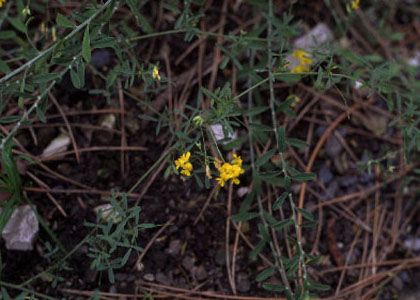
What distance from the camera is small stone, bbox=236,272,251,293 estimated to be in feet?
8.88

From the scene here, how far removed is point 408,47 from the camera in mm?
3549

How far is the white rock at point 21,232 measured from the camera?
2535 millimetres

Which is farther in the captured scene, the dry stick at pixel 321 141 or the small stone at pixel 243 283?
the dry stick at pixel 321 141

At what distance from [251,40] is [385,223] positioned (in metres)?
1.25

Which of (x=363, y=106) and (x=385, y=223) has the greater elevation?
(x=363, y=106)

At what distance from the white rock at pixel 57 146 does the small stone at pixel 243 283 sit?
1.09 meters

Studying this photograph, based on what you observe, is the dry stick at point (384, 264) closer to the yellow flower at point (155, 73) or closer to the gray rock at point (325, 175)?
the gray rock at point (325, 175)

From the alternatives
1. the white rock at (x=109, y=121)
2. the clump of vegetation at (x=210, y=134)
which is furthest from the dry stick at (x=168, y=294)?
the white rock at (x=109, y=121)

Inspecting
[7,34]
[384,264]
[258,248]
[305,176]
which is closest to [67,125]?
[7,34]

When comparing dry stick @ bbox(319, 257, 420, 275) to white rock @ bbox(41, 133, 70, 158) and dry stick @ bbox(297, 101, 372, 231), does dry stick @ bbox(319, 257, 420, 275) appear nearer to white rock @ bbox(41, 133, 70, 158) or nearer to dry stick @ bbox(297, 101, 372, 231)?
dry stick @ bbox(297, 101, 372, 231)

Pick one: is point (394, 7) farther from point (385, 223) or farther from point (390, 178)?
point (385, 223)

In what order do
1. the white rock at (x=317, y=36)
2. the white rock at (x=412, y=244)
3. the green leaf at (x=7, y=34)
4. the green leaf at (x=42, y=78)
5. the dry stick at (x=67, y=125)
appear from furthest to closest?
the white rock at (x=317, y=36)
the white rock at (x=412, y=244)
the dry stick at (x=67, y=125)
the green leaf at (x=7, y=34)
the green leaf at (x=42, y=78)

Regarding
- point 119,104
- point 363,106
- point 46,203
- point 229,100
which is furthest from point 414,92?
point 46,203

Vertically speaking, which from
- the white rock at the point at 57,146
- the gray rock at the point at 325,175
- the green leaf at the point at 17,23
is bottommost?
the gray rock at the point at 325,175
